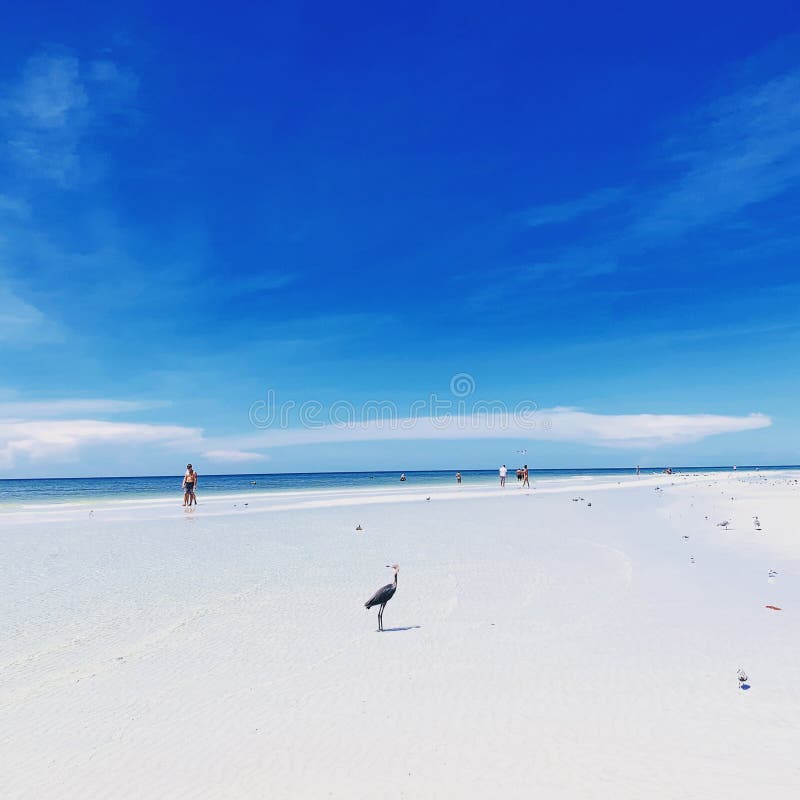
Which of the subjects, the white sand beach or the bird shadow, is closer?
the white sand beach

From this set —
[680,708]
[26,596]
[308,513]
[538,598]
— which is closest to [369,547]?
[538,598]

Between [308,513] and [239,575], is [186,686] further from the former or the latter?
[308,513]

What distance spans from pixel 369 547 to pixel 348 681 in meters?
10.4

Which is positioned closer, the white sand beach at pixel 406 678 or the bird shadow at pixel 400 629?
the white sand beach at pixel 406 678

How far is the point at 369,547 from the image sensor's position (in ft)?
55.3

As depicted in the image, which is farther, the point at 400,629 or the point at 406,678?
the point at 400,629

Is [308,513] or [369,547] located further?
[308,513]

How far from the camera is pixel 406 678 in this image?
660cm

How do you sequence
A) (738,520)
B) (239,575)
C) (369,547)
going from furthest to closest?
1. (738,520)
2. (369,547)
3. (239,575)

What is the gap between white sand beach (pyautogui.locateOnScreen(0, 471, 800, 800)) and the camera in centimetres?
461

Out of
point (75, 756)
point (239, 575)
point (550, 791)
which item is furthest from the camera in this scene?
point (239, 575)

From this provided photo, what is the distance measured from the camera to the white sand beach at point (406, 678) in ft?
15.1

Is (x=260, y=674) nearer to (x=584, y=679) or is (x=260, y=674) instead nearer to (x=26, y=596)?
(x=584, y=679)

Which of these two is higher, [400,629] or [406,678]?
[400,629]
